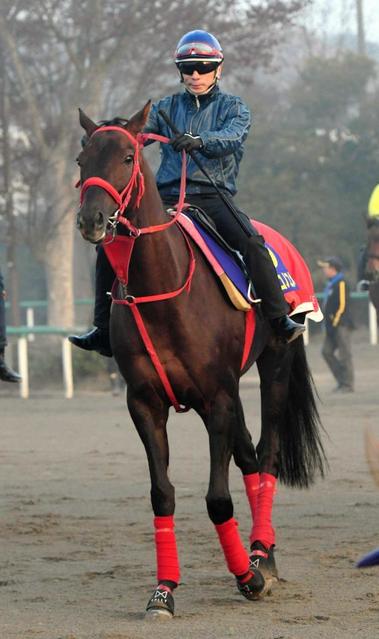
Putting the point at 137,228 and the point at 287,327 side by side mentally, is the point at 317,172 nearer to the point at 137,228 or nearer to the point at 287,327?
the point at 287,327

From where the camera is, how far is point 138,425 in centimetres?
619

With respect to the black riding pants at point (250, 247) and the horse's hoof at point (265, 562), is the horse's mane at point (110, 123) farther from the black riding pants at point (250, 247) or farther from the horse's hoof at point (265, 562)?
the horse's hoof at point (265, 562)

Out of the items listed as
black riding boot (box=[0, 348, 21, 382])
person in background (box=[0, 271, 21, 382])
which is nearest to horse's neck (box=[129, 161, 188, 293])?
person in background (box=[0, 271, 21, 382])

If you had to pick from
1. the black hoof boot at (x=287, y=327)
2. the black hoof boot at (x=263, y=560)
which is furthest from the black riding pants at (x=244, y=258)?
the black hoof boot at (x=263, y=560)

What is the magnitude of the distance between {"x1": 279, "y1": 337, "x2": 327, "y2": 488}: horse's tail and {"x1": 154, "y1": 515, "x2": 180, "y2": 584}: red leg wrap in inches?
60.5

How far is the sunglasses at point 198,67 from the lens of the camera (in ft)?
22.5

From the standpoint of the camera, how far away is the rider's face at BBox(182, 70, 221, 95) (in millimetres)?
6891

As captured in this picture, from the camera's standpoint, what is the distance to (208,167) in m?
6.91

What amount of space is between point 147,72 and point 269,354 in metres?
17.3

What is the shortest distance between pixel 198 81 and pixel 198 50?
0.16 meters

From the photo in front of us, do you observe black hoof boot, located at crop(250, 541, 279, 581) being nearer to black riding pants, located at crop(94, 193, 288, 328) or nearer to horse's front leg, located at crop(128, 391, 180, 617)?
horse's front leg, located at crop(128, 391, 180, 617)

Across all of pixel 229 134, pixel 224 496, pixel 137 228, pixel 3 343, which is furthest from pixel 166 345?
A: pixel 3 343

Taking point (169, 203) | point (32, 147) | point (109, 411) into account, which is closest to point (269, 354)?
point (169, 203)

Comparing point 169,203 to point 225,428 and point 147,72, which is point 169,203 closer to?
point 225,428
